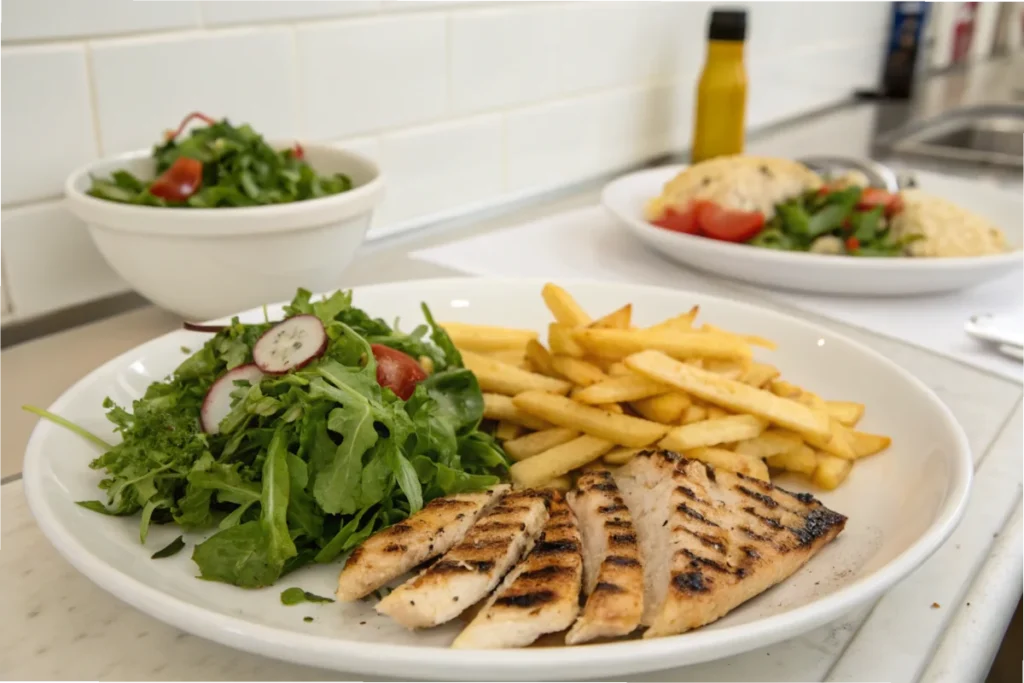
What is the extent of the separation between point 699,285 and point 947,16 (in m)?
3.66

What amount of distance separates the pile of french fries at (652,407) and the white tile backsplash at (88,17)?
89 cm

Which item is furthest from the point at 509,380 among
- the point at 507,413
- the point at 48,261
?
the point at 48,261

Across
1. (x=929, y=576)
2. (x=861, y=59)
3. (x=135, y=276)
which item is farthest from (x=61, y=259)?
(x=861, y=59)

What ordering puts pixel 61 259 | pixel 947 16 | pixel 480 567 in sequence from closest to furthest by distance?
1. pixel 480 567
2. pixel 61 259
3. pixel 947 16

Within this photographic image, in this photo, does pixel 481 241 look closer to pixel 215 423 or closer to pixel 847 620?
pixel 215 423

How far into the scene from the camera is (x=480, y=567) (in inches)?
33.9

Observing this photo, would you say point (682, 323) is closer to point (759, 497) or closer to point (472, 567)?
point (759, 497)

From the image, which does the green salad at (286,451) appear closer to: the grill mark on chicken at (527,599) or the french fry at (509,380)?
the french fry at (509,380)

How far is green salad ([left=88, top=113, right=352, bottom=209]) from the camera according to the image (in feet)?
4.83

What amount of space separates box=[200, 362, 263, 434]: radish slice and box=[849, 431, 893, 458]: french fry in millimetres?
765

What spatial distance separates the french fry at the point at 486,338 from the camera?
1380mm

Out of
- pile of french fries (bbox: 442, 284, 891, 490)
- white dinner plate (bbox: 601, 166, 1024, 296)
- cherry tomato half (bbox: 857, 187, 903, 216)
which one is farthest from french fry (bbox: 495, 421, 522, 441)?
cherry tomato half (bbox: 857, 187, 903, 216)

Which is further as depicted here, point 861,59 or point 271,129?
point 861,59

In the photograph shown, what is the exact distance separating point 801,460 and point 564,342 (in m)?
0.35
